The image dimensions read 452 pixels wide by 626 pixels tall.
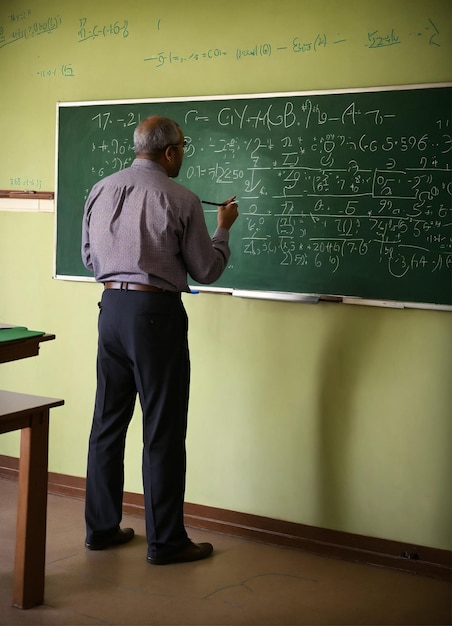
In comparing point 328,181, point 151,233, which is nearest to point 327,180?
point 328,181

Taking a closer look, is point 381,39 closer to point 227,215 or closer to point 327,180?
point 327,180

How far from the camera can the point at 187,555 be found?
3432 mm

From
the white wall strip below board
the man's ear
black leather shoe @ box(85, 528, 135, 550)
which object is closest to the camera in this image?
the man's ear

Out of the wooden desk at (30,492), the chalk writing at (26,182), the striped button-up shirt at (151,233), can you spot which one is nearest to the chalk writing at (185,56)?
the striped button-up shirt at (151,233)

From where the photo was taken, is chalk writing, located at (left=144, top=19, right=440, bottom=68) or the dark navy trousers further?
chalk writing, located at (left=144, top=19, right=440, bottom=68)

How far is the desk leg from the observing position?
9.52 feet

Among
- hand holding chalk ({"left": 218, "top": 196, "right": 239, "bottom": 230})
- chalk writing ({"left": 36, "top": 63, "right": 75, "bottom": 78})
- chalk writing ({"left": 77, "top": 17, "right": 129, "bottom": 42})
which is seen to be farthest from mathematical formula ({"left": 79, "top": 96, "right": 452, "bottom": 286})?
chalk writing ({"left": 36, "top": 63, "right": 75, "bottom": 78})

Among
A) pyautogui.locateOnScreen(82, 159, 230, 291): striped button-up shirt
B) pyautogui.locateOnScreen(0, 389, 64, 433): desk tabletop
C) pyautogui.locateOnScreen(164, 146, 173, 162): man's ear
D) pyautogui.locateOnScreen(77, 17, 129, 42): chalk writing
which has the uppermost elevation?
pyautogui.locateOnScreen(77, 17, 129, 42): chalk writing

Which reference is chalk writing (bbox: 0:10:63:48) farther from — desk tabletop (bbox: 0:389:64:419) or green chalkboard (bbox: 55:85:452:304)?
desk tabletop (bbox: 0:389:64:419)

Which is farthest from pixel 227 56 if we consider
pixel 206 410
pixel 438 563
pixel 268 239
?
pixel 438 563

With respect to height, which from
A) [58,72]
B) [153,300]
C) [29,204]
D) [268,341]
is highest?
[58,72]

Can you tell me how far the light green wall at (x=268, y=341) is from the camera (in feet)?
11.2

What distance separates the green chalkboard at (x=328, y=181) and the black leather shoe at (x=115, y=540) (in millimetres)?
1210

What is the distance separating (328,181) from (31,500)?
71.3 inches
